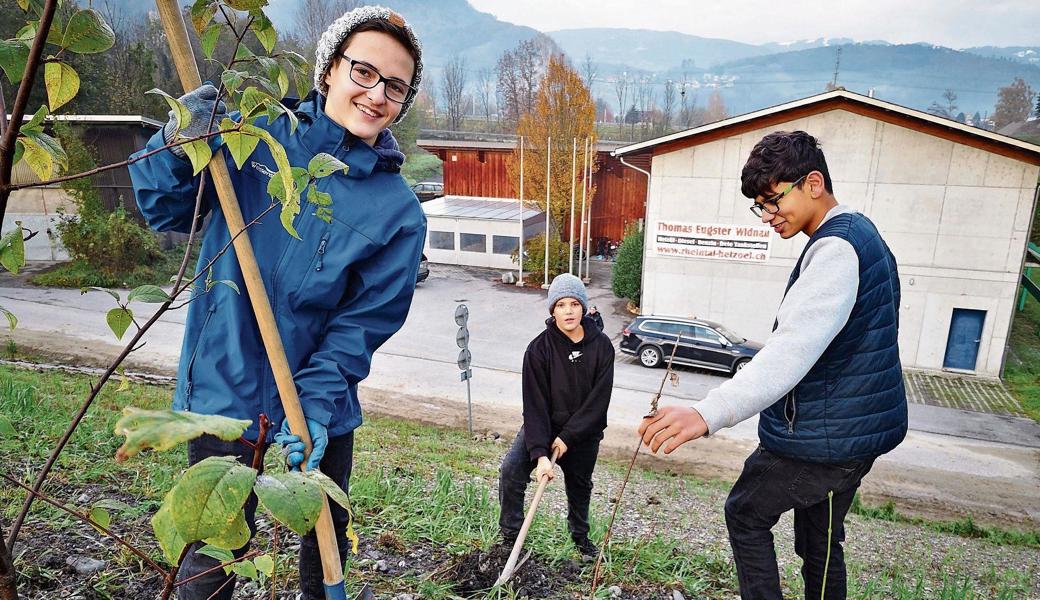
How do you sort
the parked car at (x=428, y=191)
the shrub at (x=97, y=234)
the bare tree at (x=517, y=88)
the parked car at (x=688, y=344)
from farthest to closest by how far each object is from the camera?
the bare tree at (x=517, y=88) → the parked car at (x=428, y=191) → the shrub at (x=97, y=234) → the parked car at (x=688, y=344)

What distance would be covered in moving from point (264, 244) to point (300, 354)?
422 mm

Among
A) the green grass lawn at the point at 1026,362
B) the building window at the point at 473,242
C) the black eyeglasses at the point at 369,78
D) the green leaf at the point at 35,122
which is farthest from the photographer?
the building window at the point at 473,242

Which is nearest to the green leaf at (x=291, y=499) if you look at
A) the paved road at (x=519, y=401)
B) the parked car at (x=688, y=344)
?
the paved road at (x=519, y=401)

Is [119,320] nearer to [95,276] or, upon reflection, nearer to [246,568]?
[246,568]

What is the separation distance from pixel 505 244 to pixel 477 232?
1284mm

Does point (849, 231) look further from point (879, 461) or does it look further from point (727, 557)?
point (879, 461)

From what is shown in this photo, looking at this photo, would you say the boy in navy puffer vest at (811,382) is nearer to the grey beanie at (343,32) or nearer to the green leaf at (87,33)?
the grey beanie at (343,32)

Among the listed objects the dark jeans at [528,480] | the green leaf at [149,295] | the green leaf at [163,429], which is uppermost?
the green leaf at [149,295]

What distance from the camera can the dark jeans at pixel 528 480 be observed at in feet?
12.4

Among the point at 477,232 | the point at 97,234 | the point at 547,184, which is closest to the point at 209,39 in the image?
the point at 97,234

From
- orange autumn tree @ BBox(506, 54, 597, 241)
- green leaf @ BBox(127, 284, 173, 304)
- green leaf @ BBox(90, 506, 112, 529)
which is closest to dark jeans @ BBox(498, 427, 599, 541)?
green leaf @ BBox(90, 506, 112, 529)

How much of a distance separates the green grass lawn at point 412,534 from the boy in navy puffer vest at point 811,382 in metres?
1.06

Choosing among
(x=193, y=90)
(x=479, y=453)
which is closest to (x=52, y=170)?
(x=193, y=90)

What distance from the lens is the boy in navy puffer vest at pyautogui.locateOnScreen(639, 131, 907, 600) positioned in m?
2.17
